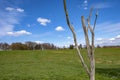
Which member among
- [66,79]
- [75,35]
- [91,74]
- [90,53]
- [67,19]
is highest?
[67,19]

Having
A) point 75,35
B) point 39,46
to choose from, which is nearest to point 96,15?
point 75,35

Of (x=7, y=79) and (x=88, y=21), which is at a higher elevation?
(x=88, y=21)

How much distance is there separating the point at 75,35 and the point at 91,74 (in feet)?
2.86

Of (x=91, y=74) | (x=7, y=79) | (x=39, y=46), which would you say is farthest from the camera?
(x=39, y=46)

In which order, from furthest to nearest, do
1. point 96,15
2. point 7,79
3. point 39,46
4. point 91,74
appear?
1. point 39,46
2. point 7,79
3. point 96,15
4. point 91,74

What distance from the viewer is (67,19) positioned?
3.91m

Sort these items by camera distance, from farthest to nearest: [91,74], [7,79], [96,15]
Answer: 1. [7,79]
2. [96,15]
3. [91,74]

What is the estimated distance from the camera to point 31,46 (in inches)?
6058

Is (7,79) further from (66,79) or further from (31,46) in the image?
(31,46)

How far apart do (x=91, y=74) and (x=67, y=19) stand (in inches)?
47.7

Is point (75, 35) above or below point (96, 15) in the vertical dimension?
below

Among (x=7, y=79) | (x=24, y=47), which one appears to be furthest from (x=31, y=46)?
(x=7, y=79)

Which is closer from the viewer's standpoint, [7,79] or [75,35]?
[75,35]

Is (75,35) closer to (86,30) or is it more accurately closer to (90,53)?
(86,30)
